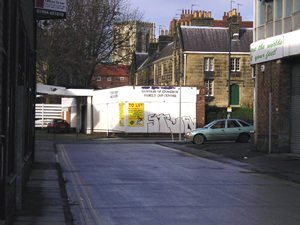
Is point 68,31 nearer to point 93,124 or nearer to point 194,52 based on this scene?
point 93,124

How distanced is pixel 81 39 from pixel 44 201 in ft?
124

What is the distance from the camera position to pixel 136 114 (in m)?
43.2

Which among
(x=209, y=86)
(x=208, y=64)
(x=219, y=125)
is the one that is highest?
(x=208, y=64)

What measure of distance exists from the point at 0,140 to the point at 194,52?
50.4 meters

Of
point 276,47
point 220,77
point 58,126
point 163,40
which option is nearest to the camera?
point 276,47

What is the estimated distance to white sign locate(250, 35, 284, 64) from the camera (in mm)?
22219

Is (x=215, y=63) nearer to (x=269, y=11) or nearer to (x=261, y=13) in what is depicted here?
(x=261, y=13)

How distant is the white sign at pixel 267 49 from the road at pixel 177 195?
6.50 meters

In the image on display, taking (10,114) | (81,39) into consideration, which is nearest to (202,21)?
(81,39)

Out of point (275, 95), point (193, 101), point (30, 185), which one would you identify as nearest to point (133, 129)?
point (193, 101)

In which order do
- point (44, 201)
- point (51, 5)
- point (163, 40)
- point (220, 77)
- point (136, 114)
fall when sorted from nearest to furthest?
point (44, 201) → point (51, 5) → point (136, 114) → point (220, 77) → point (163, 40)

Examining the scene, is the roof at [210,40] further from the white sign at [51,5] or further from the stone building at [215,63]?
the white sign at [51,5]

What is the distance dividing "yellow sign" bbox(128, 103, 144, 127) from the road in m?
24.9

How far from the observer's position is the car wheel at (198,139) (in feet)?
103
